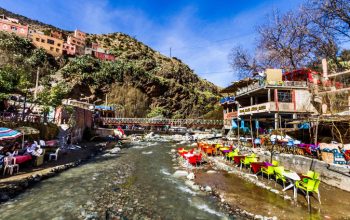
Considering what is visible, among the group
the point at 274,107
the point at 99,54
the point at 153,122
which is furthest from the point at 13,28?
the point at 274,107

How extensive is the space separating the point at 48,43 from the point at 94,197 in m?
67.4

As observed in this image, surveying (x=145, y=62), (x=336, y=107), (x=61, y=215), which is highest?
(x=145, y=62)

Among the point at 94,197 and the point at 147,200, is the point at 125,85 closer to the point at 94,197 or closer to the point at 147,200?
the point at 94,197

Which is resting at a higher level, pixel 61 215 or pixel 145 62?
pixel 145 62

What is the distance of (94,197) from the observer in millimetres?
9297

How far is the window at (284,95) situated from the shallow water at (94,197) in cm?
1766

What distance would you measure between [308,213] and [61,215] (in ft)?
27.5

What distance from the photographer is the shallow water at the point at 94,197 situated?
7672 mm

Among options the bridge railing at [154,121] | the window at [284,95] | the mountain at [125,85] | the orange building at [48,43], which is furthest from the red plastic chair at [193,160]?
the orange building at [48,43]

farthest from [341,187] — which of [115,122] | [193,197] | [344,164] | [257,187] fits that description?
[115,122]

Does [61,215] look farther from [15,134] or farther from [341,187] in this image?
[341,187]

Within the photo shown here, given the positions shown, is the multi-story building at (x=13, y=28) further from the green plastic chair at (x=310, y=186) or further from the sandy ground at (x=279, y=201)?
the green plastic chair at (x=310, y=186)

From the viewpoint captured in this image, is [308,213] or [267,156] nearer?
[308,213]

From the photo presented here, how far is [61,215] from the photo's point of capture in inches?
296
